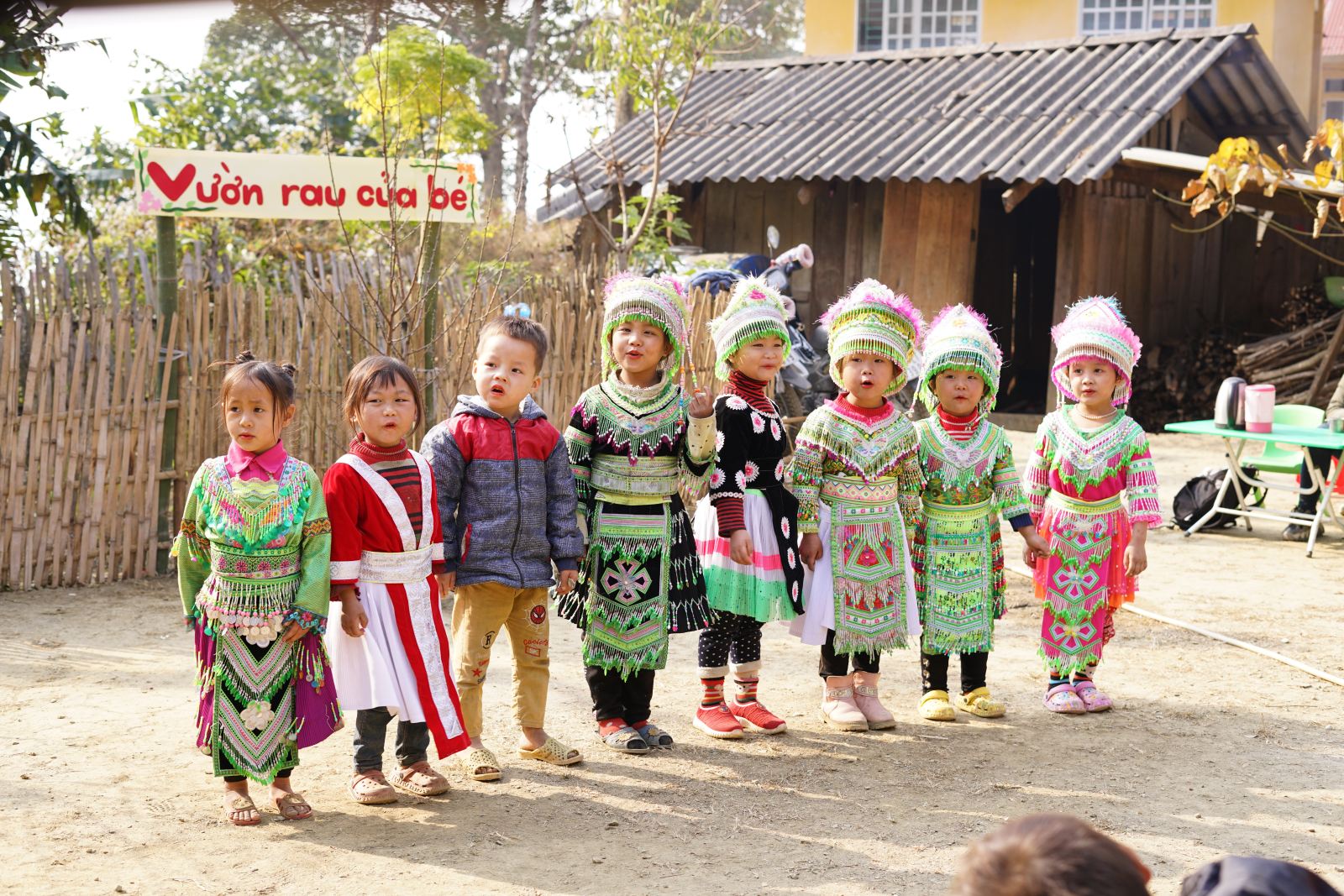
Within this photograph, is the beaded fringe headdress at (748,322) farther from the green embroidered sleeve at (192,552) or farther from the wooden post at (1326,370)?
the wooden post at (1326,370)

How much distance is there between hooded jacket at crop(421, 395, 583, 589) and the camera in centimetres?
390

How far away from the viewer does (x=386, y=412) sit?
3.66 metres

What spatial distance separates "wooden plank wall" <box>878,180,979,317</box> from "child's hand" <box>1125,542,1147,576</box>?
8704 mm

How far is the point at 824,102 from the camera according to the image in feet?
47.8

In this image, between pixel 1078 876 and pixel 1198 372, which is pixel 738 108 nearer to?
pixel 1198 372

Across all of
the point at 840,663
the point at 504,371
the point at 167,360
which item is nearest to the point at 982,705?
the point at 840,663

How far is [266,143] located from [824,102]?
5.89 meters

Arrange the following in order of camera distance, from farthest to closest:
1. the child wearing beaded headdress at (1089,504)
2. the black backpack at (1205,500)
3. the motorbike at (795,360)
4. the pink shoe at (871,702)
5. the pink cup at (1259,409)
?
the motorbike at (795,360) → the black backpack at (1205,500) → the pink cup at (1259,409) → the child wearing beaded headdress at (1089,504) → the pink shoe at (871,702)

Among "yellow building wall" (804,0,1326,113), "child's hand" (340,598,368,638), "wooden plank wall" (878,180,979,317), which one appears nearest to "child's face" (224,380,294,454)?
"child's hand" (340,598,368,638)

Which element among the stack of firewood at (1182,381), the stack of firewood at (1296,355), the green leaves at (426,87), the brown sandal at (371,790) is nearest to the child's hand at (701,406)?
the brown sandal at (371,790)

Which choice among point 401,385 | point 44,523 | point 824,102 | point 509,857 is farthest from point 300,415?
point 824,102

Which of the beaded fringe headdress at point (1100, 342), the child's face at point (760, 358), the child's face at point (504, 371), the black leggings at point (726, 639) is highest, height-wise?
the beaded fringe headdress at point (1100, 342)

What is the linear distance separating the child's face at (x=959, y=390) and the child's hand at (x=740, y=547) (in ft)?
2.92

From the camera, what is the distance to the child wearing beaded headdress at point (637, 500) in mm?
4168
